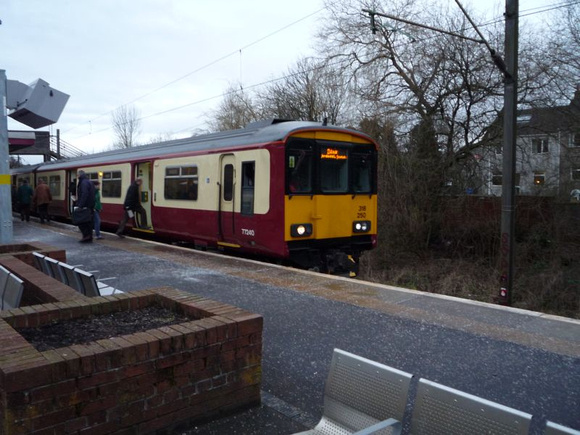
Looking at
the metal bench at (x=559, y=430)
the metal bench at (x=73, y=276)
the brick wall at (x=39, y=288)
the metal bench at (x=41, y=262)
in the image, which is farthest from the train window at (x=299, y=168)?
the metal bench at (x=559, y=430)

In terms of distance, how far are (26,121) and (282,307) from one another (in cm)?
677

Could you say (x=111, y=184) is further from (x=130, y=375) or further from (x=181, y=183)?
(x=130, y=375)

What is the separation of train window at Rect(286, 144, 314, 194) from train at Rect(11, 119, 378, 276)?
2 cm

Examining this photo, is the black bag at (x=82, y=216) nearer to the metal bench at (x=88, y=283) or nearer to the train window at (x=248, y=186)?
the train window at (x=248, y=186)

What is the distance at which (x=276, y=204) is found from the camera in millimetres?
9922

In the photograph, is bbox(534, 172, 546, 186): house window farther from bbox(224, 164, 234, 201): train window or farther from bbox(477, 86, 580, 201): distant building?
bbox(224, 164, 234, 201): train window

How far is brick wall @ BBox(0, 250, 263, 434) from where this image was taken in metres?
Answer: 2.86

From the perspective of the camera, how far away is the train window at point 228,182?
1111 centimetres

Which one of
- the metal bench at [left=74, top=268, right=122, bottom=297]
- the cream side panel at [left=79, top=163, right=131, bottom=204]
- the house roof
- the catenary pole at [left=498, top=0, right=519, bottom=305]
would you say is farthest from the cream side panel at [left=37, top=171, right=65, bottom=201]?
the house roof

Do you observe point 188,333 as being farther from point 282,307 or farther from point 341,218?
point 341,218

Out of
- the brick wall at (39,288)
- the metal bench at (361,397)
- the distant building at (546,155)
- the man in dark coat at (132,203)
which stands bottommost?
the metal bench at (361,397)

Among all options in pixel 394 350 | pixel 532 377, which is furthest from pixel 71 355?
pixel 532 377

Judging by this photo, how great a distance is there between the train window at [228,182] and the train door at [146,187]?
13.2ft

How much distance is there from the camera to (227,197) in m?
11.2
